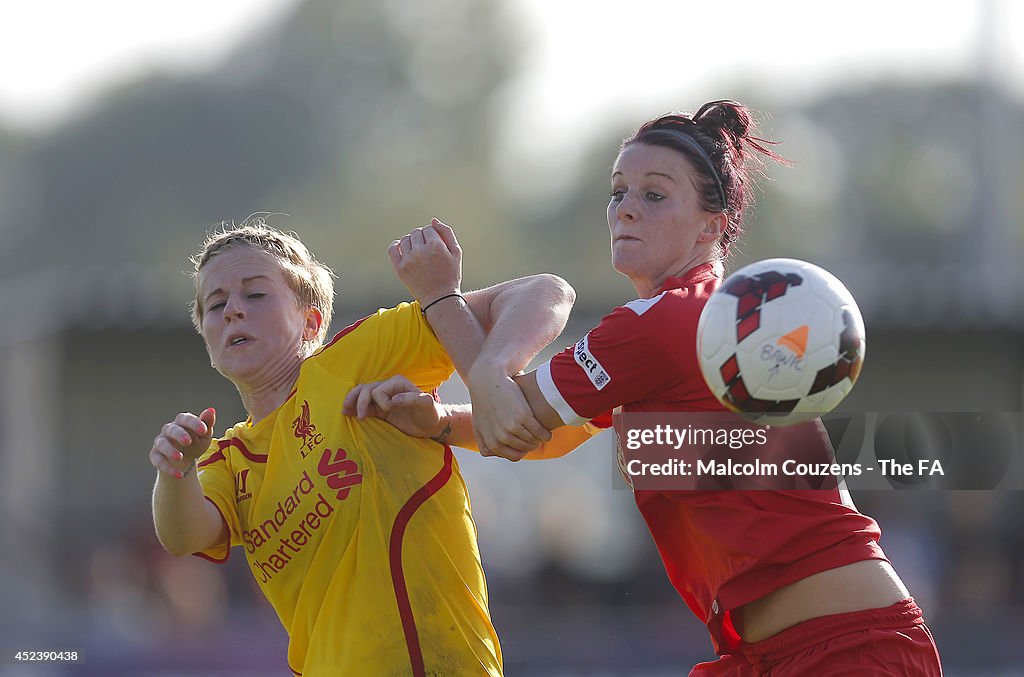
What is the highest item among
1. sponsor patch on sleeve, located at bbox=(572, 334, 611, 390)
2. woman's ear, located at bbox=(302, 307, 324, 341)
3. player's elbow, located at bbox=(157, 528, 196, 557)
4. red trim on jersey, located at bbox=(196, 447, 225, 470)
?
woman's ear, located at bbox=(302, 307, 324, 341)

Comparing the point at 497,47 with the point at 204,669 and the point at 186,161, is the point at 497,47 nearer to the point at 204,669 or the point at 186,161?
the point at 186,161

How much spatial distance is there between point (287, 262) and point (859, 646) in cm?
222

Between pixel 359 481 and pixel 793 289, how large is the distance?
4.71ft

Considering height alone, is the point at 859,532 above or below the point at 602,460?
below

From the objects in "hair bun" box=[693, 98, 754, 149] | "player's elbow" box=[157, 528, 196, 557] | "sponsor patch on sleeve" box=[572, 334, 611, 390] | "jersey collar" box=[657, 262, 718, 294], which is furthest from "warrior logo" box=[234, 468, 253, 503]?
"hair bun" box=[693, 98, 754, 149]

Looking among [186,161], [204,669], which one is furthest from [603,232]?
[204,669]

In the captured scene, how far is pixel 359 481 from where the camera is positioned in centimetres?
417

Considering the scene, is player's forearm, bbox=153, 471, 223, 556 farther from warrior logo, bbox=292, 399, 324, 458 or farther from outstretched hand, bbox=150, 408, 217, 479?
warrior logo, bbox=292, 399, 324, 458

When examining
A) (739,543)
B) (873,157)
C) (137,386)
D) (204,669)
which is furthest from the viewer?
(873,157)

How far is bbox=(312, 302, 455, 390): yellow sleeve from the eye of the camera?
4344 mm

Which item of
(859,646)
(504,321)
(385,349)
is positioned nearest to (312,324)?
(385,349)

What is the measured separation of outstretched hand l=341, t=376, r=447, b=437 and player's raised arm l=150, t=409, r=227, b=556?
45cm

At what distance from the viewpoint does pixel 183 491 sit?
4.13 metres

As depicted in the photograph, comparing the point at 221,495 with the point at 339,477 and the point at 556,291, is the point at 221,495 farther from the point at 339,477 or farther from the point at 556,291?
the point at 556,291
